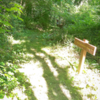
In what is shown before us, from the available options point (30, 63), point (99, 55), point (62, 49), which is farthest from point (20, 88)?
point (99, 55)

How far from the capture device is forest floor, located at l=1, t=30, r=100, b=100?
2.93 metres

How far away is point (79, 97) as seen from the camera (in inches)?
115

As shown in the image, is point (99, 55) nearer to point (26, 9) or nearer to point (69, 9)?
point (69, 9)

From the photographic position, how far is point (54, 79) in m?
3.66

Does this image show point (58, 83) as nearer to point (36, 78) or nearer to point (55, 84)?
point (55, 84)

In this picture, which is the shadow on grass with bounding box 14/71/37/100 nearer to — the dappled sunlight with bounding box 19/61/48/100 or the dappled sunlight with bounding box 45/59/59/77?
the dappled sunlight with bounding box 19/61/48/100

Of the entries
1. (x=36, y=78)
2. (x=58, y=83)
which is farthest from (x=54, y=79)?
(x=36, y=78)

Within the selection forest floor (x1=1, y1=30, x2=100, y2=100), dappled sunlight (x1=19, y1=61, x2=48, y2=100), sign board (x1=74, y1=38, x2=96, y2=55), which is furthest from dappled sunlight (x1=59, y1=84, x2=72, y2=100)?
sign board (x1=74, y1=38, x2=96, y2=55)

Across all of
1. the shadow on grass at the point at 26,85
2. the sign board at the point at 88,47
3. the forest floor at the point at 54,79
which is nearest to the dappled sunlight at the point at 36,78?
the forest floor at the point at 54,79

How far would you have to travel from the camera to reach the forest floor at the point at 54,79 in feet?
9.61

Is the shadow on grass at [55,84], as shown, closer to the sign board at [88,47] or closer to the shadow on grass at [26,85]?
the shadow on grass at [26,85]

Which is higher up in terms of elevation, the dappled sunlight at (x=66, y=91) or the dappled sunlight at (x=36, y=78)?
the dappled sunlight at (x=36, y=78)

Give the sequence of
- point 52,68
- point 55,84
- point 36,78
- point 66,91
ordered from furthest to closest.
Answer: point 52,68 < point 36,78 < point 55,84 < point 66,91

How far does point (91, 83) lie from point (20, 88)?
7.88ft
